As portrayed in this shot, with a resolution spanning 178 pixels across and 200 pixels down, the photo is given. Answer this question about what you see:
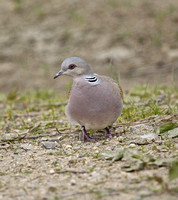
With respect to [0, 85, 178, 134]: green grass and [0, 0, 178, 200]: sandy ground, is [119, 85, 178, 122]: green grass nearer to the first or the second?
[0, 85, 178, 134]: green grass

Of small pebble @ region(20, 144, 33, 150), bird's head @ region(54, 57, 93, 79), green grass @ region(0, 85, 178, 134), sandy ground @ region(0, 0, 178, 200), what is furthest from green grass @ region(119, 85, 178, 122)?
small pebble @ region(20, 144, 33, 150)

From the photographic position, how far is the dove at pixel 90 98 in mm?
3846

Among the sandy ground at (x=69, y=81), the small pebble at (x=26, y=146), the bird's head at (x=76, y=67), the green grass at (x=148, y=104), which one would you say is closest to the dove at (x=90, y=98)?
the bird's head at (x=76, y=67)

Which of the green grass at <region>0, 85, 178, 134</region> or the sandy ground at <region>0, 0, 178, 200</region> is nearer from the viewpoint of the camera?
the sandy ground at <region>0, 0, 178, 200</region>

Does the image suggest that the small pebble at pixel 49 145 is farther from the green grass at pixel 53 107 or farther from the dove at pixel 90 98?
the green grass at pixel 53 107

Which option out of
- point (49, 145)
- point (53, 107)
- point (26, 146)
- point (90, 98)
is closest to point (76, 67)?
point (90, 98)

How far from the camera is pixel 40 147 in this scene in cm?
405

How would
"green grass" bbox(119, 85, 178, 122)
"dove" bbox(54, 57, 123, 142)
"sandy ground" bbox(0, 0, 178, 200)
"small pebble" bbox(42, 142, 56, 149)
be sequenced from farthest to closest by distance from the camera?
"green grass" bbox(119, 85, 178, 122) < "small pebble" bbox(42, 142, 56, 149) < "dove" bbox(54, 57, 123, 142) < "sandy ground" bbox(0, 0, 178, 200)

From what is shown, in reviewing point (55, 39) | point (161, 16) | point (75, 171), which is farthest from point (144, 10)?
point (75, 171)

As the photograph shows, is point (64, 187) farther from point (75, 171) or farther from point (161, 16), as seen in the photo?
point (161, 16)

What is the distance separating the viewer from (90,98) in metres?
3.83

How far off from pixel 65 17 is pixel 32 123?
6.07 m

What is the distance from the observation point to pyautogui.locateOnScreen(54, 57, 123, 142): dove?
Result: 3.85m

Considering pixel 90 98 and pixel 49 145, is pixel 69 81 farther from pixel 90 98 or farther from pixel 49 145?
pixel 90 98
